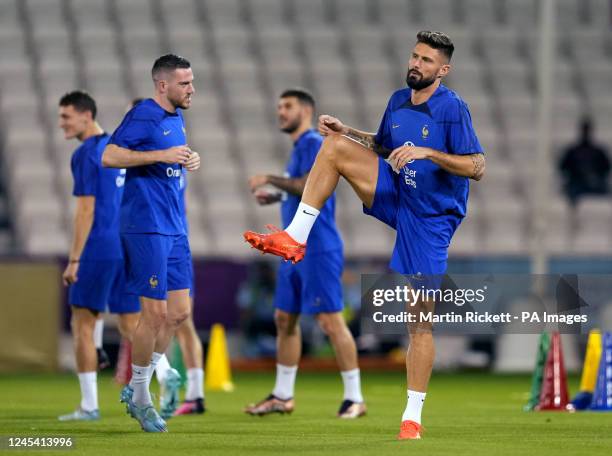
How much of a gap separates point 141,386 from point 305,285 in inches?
94.2

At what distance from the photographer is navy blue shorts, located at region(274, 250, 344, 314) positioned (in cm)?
1071

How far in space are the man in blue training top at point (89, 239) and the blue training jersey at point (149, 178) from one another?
138 centimetres

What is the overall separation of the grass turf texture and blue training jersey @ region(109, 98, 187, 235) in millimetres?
1292

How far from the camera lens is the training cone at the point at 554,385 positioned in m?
11.2

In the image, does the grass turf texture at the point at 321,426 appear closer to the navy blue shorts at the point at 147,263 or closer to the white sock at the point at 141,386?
the white sock at the point at 141,386

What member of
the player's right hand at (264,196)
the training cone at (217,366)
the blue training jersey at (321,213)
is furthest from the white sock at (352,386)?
the training cone at (217,366)

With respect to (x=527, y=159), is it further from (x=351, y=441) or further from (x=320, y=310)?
(x=351, y=441)

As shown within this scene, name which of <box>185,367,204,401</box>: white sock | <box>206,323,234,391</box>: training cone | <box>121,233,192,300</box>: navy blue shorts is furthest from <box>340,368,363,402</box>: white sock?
<box>206,323,234,391</box>: training cone

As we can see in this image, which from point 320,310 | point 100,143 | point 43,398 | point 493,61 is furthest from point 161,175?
point 493,61

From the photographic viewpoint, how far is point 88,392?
9.95 metres

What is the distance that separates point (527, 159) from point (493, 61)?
7.44 feet

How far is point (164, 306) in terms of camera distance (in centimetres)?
865

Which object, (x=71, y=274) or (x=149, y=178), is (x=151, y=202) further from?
(x=71, y=274)

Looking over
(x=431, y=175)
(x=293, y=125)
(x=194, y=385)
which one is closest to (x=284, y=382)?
(x=194, y=385)
